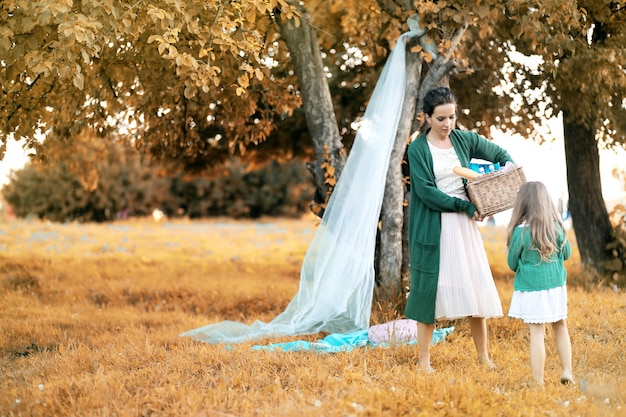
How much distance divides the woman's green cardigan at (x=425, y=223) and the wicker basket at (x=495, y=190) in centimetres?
12

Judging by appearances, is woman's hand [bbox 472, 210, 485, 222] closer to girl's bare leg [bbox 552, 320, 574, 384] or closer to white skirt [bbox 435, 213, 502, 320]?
white skirt [bbox 435, 213, 502, 320]

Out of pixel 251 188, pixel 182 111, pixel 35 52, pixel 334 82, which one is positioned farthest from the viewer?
pixel 251 188

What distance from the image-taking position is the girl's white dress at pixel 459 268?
521 cm

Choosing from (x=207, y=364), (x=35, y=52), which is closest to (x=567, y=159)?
(x=207, y=364)

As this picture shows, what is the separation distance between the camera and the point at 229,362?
18.5 ft

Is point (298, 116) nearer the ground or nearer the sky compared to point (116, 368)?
nearer the sky

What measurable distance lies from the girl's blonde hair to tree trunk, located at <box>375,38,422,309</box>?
2.84m

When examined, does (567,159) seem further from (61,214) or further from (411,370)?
(61,214)

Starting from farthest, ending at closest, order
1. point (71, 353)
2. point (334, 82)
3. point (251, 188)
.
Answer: point (251, 188)
point (334, 82)
point (71, 353)

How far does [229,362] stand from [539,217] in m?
2.63

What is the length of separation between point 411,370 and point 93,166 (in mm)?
8305

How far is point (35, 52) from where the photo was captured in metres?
5.79

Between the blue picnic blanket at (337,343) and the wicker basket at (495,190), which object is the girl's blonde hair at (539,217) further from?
the blue picnic blanket at (337,343)

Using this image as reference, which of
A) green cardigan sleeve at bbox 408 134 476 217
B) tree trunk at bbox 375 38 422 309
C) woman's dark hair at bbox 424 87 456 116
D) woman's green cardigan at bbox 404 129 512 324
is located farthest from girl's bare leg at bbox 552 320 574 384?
tree trunk at bbox 375 38 422 309
